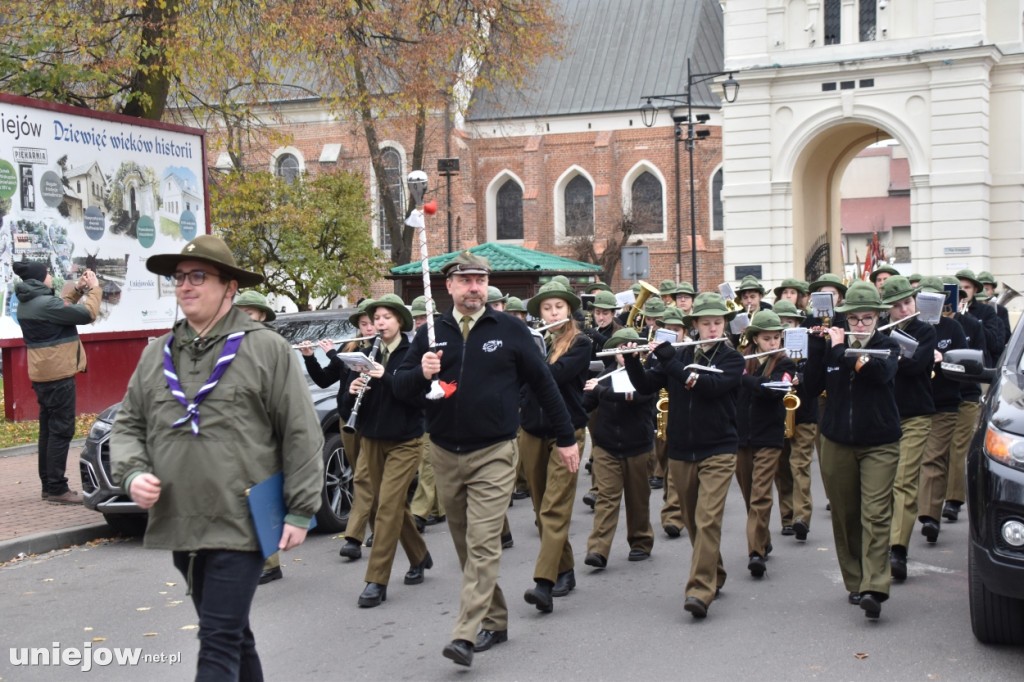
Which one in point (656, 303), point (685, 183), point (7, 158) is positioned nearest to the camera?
point (656, 303)

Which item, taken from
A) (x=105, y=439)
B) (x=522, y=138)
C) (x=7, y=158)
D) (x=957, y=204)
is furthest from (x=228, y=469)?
(x=522, y=138)

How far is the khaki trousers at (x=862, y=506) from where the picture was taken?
6699 mm

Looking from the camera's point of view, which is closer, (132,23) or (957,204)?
(132,23)

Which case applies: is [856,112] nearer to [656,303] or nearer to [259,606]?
[656,303]

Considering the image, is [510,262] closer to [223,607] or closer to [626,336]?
[626,336]

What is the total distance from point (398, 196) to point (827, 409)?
41.2m

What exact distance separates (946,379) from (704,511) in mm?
3174

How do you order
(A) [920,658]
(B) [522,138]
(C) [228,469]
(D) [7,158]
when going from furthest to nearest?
(B) [522,138] < (D) [7,158] < (A) [920,658] < (C) [228,469]

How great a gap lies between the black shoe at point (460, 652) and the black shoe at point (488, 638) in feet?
1.21

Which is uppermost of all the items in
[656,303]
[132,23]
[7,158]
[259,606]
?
[132,23]

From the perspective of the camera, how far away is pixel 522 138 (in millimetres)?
50344

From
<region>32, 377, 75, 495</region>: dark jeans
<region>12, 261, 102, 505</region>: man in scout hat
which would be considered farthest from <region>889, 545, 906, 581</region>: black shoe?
<region>32, 377, 75, 495</region>: dark jeans

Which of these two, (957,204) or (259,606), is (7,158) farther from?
(957,204)

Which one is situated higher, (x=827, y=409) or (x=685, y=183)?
(x=685, y=183)
